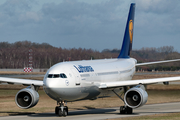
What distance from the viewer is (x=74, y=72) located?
2209cm

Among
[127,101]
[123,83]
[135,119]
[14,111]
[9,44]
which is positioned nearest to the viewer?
[135,119]

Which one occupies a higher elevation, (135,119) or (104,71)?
(104,71)

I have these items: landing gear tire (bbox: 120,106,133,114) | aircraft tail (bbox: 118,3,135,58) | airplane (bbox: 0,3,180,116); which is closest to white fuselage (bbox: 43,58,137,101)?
airplane (bbox: 0,3,180,116)

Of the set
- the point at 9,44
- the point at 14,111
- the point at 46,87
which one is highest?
the point at 9,44

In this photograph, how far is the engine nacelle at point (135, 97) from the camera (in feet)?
74.6

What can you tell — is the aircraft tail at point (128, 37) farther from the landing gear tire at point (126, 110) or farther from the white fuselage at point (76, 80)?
the landing gear tire at point (126, 110)

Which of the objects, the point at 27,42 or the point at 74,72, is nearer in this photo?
the point at 74,72

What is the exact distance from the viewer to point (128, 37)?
37312 millimetres

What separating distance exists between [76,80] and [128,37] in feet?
55.3

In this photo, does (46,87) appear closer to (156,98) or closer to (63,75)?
(63,75)

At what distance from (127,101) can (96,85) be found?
2.83 metres

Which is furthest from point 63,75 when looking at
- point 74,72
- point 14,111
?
point 14,111

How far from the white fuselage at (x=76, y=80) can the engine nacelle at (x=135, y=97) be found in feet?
8.92

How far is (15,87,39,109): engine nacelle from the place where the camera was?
2289 centimetres
